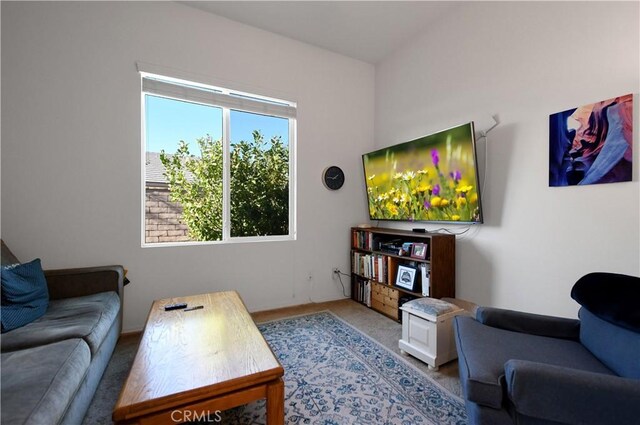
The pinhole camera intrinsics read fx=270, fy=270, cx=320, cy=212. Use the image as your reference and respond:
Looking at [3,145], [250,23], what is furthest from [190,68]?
[3,145]

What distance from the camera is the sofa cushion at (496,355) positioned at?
1.10 metres

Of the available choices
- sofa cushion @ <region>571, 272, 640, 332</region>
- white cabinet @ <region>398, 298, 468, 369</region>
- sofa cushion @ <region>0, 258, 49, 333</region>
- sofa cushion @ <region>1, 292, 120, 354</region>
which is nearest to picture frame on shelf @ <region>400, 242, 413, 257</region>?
white cabinet @ <region>398, 298, 468, 369</region>

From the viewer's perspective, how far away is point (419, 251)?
2.59 m

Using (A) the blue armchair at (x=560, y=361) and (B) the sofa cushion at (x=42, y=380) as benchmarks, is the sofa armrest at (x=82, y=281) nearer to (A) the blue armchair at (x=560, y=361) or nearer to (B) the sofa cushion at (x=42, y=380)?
(B) the sofa cushion at (x=42, y=380)

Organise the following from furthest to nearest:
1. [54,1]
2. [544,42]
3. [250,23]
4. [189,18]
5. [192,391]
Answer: [250,23]
[189,18]
[54,1]
[544,42]
[192,391]

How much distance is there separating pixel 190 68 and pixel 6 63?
133 cm

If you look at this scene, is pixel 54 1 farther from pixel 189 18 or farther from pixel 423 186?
pixel 423 186

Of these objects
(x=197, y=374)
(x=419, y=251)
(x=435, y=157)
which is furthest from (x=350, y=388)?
(x=435, y=157)

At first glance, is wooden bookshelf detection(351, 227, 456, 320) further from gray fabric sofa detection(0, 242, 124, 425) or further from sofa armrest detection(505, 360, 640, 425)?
gray fabric sofa detection(0, 242, 124, 425)

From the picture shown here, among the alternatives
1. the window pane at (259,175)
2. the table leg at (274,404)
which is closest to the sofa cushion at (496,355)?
the table leg at (274,404)

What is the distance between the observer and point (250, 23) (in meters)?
2.94

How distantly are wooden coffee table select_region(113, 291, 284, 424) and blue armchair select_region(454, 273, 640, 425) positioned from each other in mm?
892

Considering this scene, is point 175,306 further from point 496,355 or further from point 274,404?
point 496,355

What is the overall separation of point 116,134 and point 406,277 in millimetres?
3033
